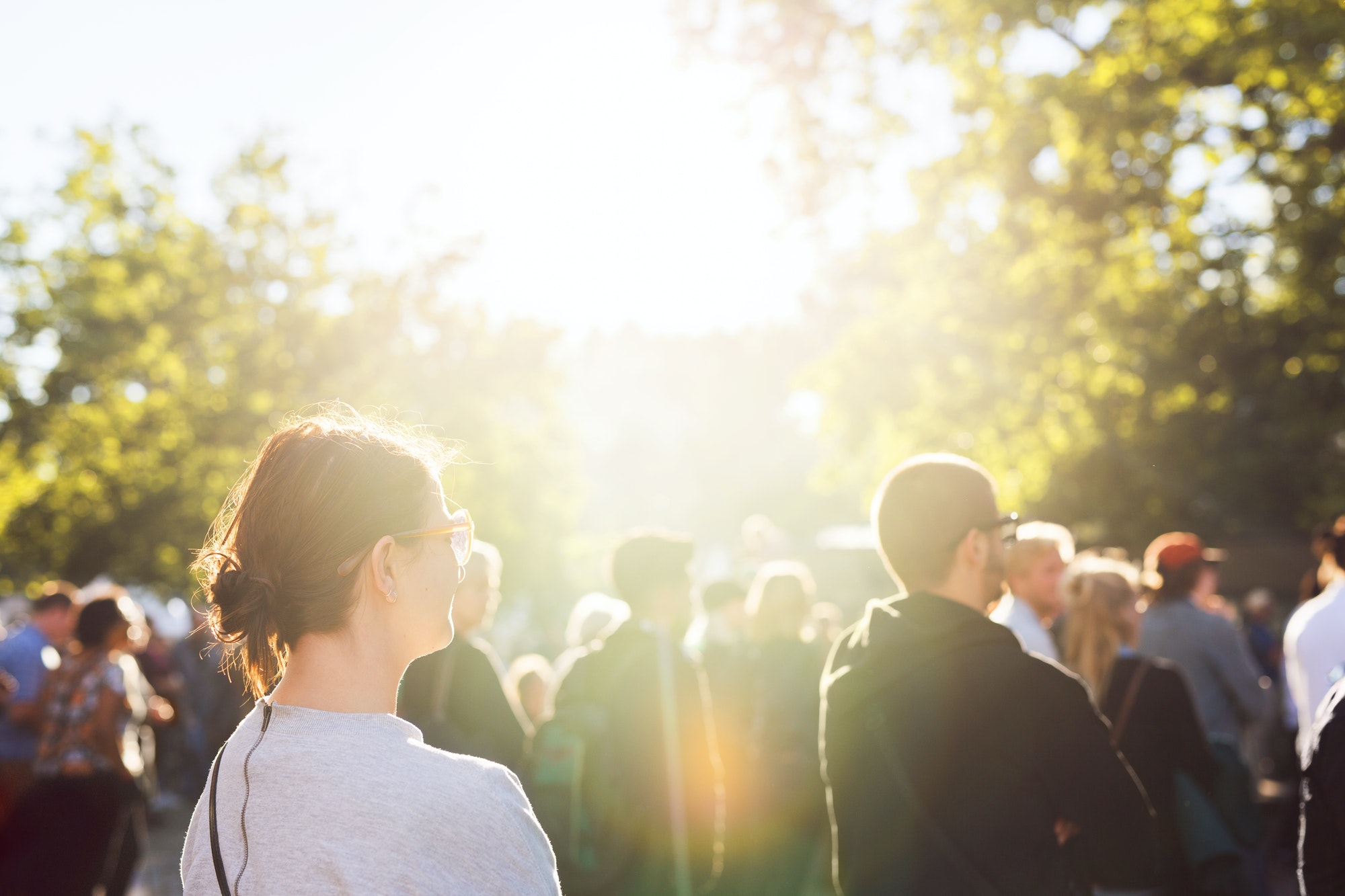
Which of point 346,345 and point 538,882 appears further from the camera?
point 346,345

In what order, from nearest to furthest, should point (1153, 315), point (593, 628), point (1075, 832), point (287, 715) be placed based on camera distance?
point (287, 715) → point (1075, 832) → point (593, 628) → point (1153, 315)

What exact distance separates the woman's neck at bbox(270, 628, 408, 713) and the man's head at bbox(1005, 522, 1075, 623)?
11.9 ft

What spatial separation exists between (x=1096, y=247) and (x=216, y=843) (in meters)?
13.1

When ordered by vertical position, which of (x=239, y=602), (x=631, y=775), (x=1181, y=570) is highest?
(x=239, y=602)

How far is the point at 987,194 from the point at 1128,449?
3769 mm

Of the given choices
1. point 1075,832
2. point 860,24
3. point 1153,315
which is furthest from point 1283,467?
point 1075,832

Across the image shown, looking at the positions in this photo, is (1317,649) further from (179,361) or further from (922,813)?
(179,361)

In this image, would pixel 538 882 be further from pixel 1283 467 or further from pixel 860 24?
pixel 1283 467

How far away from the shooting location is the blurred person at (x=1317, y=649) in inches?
185

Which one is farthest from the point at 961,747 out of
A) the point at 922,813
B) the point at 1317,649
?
the point at 1317,649

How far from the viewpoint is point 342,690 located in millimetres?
1658

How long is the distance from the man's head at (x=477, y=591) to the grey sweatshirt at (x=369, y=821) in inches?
124

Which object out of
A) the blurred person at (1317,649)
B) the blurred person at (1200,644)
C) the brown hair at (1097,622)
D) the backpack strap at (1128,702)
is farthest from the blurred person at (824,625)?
the blurred person at (1317,649)

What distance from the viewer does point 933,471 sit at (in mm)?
3002
